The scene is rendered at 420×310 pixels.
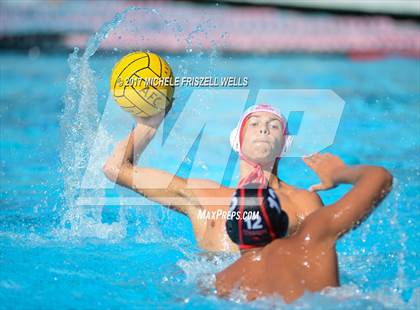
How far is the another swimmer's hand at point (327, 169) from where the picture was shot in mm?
2742

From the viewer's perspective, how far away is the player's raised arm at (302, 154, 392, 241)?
8.62 feet

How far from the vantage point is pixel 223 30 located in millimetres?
10555

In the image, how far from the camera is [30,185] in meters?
5.20

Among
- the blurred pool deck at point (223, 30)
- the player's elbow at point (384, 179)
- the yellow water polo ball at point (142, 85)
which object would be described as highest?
the blurred pool deck at point (223, 30)

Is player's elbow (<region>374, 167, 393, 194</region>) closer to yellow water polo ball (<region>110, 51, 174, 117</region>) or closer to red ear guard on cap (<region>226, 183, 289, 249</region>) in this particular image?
red ear guard on cap (<region>226, 183, 289, 249</region>)

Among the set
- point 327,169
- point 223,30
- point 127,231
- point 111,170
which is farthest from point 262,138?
point 223,30

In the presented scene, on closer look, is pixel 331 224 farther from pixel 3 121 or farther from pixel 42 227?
pixel 3 121

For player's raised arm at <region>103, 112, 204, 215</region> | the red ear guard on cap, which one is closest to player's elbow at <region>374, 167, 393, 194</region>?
the red ear guard on cap

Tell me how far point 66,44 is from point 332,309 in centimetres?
825

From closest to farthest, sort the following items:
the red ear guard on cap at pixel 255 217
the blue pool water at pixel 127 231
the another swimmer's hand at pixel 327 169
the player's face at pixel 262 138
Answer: the red ear guard on cap at pixel 255 217 < the another swimmer's hand at pixel 327 169 < the player's face at pixel 262 138 < the blue pool water at pixel 127 231

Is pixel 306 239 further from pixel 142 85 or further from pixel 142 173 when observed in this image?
pixel 142 85

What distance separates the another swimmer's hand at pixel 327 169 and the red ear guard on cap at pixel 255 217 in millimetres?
215

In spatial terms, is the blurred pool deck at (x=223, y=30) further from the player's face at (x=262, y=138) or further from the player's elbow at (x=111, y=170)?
the player's face at (x=262, y=138)

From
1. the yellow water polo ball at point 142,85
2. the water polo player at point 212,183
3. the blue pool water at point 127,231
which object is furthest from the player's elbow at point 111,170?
the blue pool water at point 127,231
